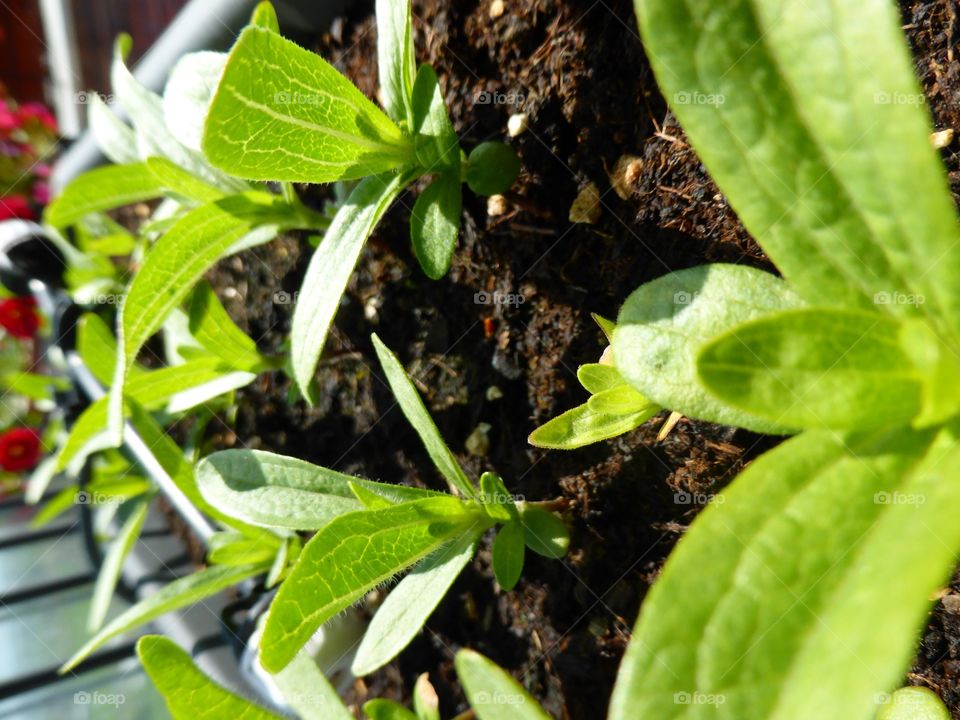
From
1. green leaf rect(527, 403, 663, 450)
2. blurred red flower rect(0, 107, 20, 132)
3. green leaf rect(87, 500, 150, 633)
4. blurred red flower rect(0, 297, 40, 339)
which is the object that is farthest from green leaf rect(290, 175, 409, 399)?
blurred red flower rect(0, 107, 20, 132)

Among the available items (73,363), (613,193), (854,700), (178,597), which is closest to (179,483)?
(178,597)

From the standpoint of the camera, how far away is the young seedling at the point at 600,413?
854mm

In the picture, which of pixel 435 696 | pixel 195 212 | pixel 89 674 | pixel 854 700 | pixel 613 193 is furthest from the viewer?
pixel 89 674

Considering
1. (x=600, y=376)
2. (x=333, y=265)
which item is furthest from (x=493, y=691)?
(x=333, y=265)

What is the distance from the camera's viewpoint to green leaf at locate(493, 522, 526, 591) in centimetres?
102

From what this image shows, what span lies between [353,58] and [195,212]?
501mm

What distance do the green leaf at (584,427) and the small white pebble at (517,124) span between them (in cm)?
47

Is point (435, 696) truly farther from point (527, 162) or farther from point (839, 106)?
point (839, 106)

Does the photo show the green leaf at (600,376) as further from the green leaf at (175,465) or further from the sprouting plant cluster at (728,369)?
the green leaf at (175,465)

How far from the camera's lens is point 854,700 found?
442mm

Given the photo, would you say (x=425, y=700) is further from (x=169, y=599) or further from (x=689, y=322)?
(x=689, y=322)

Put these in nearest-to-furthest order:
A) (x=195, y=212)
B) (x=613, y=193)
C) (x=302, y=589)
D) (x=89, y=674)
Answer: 1. (x=302, y=589)
2. (x=613, y=193)
3. (x=195, y=212)
4. (x=89, y=674)

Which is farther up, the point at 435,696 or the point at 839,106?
the point at 839,106

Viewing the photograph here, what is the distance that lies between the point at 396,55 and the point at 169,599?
1.04 m
